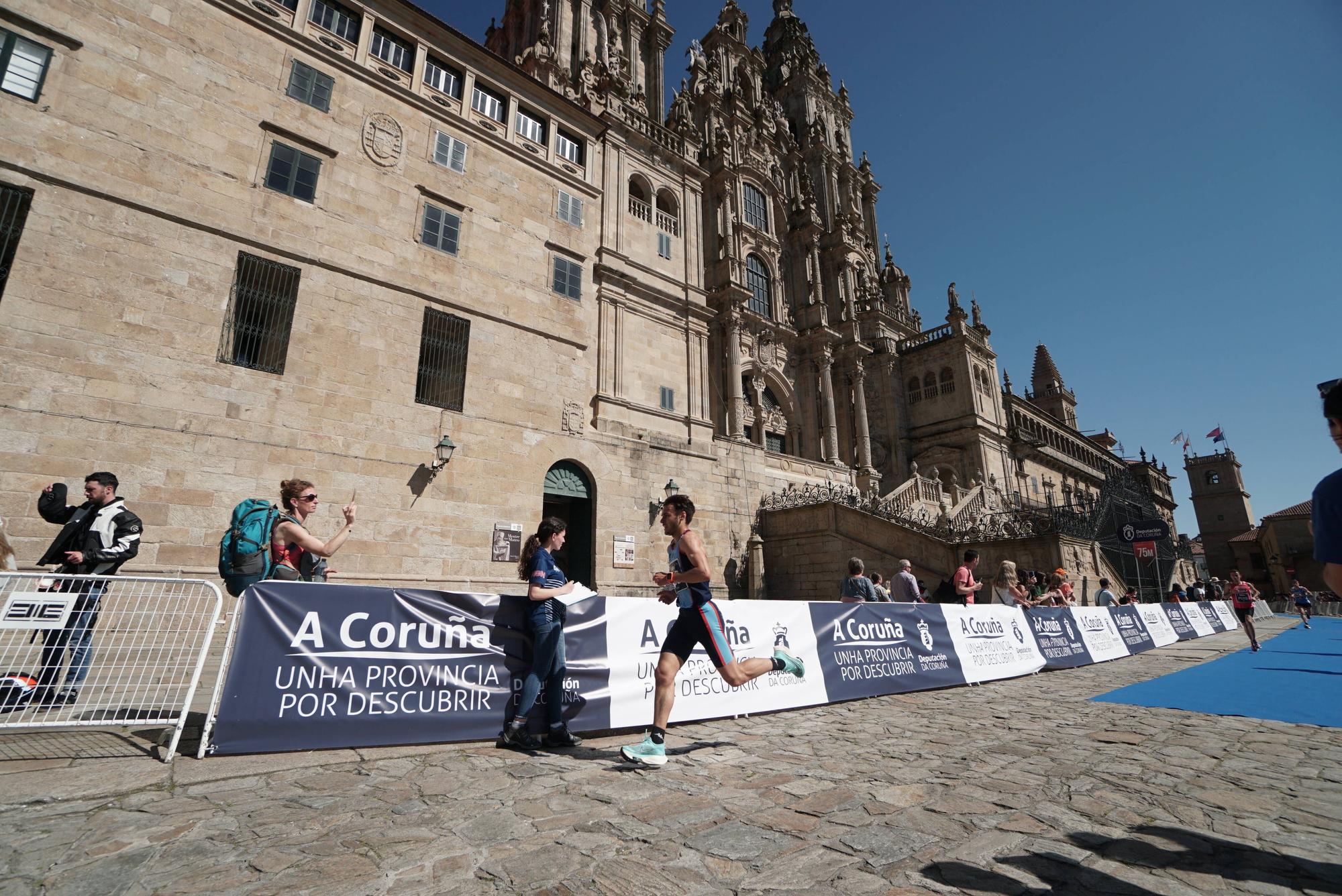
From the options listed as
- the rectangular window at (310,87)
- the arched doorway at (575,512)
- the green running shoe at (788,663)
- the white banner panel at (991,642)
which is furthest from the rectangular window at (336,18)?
the white banner panel at (991,642)

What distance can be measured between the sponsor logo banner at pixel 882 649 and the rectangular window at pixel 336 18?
1781 centimetres


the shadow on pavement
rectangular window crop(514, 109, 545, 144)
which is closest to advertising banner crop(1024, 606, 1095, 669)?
the shadow on pavement

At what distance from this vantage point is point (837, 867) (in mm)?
2645

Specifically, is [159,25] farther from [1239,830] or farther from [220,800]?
[1239,830]

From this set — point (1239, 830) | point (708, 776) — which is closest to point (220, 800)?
point (708, 776)

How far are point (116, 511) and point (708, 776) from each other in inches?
243

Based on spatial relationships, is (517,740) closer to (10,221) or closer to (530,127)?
(10,221)

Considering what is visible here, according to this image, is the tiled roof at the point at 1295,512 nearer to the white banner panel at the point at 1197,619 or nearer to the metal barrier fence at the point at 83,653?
the white banner panel at the point at 1197,619

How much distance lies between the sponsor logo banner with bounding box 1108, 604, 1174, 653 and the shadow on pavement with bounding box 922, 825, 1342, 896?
12990 mm

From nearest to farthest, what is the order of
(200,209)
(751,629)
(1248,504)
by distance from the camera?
(751,629) < (200,209) < (1248,504)

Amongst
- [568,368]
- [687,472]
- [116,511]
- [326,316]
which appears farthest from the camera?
[687,472]

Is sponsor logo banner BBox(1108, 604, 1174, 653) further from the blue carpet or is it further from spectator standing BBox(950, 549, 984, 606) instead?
spectator standing BBox(950, 549, 984, 606)

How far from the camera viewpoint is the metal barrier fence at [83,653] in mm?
4340

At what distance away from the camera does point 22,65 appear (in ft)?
33.5
